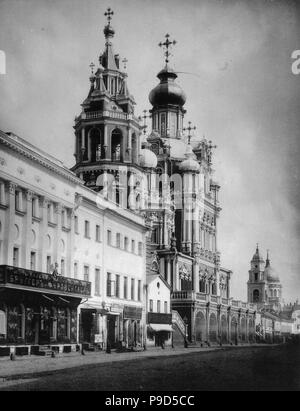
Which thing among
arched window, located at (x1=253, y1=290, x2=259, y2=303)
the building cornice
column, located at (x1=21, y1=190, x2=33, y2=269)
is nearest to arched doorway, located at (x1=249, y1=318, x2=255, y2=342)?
arched window, located at (x1=253, y1=290, x2=259, y2=303)

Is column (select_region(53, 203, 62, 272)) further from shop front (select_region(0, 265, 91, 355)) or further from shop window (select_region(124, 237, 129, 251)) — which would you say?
shop window (select_region(124, 237, 129, 251))

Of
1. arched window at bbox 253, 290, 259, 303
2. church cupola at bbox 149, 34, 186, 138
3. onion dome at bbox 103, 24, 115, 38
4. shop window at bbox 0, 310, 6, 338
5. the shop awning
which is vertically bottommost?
the shop awning

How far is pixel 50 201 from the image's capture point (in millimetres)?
30953

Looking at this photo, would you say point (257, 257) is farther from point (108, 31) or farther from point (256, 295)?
point (256, 295)

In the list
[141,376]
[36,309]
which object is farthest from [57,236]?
[141,376]

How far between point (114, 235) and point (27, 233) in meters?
11.1

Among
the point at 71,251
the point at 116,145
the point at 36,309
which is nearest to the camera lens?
the point at 36,309

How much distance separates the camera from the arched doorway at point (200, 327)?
2368 inches

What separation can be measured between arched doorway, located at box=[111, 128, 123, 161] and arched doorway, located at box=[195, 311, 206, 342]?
15519 mm

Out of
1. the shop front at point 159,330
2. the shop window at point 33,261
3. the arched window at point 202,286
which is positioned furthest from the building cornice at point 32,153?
the arched window at point 202,286

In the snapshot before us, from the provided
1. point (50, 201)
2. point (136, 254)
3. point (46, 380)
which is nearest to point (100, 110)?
point (136, 254)

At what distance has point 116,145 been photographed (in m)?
55.6

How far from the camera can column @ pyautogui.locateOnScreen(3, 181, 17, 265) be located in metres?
27.3
